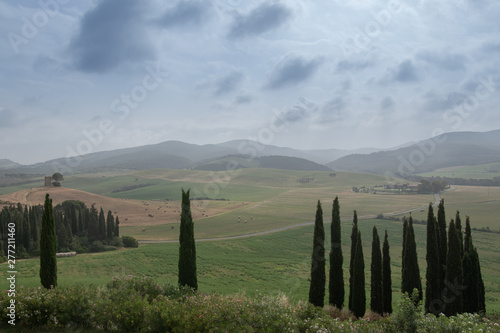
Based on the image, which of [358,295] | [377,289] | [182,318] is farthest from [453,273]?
[182,318]

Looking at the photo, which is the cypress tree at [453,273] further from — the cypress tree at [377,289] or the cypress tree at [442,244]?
the cypress tree at [377,289]

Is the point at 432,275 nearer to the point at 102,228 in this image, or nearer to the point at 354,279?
the point at 354,279

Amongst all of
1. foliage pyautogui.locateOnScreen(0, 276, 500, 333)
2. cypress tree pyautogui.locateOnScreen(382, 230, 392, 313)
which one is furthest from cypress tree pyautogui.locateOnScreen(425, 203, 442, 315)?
foliage pyautogui.locateOnScreen(0, 276, 500, 333)

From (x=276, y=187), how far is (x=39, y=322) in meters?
185

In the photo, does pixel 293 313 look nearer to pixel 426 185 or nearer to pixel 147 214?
pixel 147 214

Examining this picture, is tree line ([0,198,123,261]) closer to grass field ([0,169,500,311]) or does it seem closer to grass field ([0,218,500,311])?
grass field ([0,169,500,311])

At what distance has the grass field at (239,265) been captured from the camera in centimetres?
3403

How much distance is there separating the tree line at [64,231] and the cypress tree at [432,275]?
46.7 meters

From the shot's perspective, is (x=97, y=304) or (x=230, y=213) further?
(x=230, y=213)

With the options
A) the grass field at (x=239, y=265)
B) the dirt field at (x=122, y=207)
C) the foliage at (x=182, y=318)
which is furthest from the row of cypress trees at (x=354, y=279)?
the dirt field at (x=122, y=207)

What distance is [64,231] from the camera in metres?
51.2

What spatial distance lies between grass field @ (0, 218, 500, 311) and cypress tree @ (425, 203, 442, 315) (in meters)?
9.91

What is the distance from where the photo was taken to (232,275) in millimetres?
41156

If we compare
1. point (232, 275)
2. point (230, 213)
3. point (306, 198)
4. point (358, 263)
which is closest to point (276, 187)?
point (306, 198)
